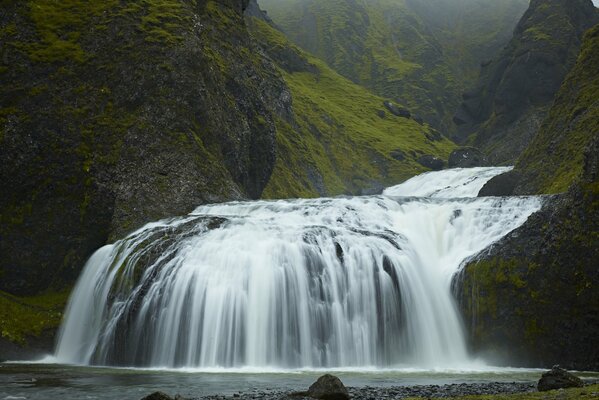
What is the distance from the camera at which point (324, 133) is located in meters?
117

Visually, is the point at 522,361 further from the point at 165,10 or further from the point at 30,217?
the point at 165,10

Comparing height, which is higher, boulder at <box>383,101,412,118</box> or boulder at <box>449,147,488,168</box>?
boulder at <box>383,101,412,118</box>

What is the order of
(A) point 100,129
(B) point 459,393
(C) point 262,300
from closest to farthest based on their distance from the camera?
(B) point 459,393 → (C) point 262,300 → (A) point 100,129

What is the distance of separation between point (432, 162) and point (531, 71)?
32.7m

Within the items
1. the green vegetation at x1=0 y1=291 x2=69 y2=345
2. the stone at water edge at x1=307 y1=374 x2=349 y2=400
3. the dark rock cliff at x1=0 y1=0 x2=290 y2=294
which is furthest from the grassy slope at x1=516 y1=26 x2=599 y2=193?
the stone at water edge at x1=307 y1=374 x2=349 y2=400

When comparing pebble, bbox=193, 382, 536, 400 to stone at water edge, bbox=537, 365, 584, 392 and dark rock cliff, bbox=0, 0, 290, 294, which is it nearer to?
stone at water edge, bbox=537, 365, 584, 392

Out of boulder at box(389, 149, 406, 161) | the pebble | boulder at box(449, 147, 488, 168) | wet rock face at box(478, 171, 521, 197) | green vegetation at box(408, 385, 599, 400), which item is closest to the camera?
green vegetation at box(408, 385, 599, 400)

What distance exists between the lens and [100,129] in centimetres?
3991

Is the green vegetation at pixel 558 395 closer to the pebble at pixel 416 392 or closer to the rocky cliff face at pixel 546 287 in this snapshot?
the pebble at pixel 416 392

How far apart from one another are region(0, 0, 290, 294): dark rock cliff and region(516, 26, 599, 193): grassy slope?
2376cm

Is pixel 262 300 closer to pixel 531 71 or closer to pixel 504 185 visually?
pixel 504 185

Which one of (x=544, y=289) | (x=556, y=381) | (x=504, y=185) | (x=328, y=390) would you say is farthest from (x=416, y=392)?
(x=504, y=185)

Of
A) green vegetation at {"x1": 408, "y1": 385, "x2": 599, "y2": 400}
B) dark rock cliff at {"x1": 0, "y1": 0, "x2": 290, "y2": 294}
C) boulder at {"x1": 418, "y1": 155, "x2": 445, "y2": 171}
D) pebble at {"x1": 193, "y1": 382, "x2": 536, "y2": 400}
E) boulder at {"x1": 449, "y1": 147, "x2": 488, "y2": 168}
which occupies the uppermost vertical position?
boulder at {"x1": 418, "y1": 155, "x2": 445, "y2": 171}

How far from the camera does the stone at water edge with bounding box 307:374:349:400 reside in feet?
48.8
